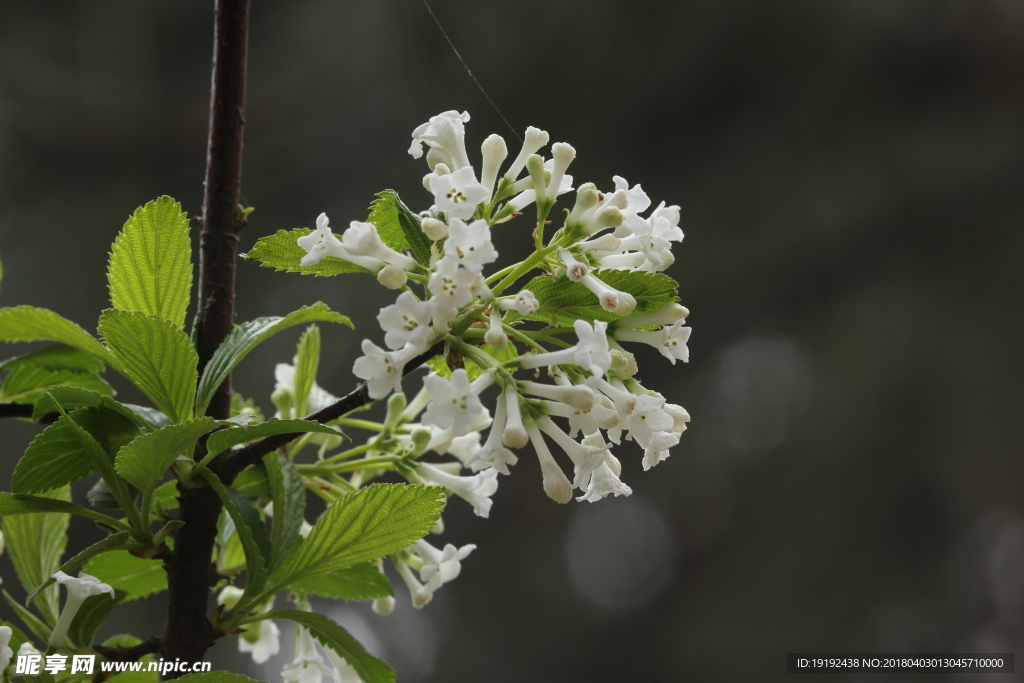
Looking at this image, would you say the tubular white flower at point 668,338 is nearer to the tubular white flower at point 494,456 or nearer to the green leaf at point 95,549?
the tubular white flower at point 494,456

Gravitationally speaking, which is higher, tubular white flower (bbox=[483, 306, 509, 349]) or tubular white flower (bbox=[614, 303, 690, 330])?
tubular white flower (bbox=[614, 303, 690, 330])

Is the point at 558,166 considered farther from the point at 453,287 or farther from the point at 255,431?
the point at 255,431

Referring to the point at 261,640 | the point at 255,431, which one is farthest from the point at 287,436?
the point at 261,640

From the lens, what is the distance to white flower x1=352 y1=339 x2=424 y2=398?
0.43m

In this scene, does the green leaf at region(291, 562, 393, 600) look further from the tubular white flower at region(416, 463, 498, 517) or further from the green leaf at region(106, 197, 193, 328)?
the green leaf at region(106, 197, 193, 328)

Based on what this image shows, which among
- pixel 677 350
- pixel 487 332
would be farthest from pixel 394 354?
pixel 677 350

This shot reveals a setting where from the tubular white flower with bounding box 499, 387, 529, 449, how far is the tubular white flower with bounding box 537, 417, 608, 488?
32mm

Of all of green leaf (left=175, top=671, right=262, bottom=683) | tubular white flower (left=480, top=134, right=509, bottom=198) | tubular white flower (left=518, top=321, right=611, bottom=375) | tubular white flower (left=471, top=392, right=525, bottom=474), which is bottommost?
green leaf (left=175, top=671, right=262, bottom=683)

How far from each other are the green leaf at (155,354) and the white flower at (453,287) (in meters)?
0.21

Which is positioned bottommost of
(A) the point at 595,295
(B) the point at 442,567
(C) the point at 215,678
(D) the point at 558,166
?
(C) the point at 215,678

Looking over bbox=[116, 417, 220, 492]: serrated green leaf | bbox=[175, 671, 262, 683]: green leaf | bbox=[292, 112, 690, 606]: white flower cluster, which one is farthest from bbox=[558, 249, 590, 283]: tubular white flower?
bbox=[175, 671, 262, 683]: green leaf

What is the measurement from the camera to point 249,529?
54 centimetres

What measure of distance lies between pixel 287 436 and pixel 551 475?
7.1 inches

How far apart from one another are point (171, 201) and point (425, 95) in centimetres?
209
